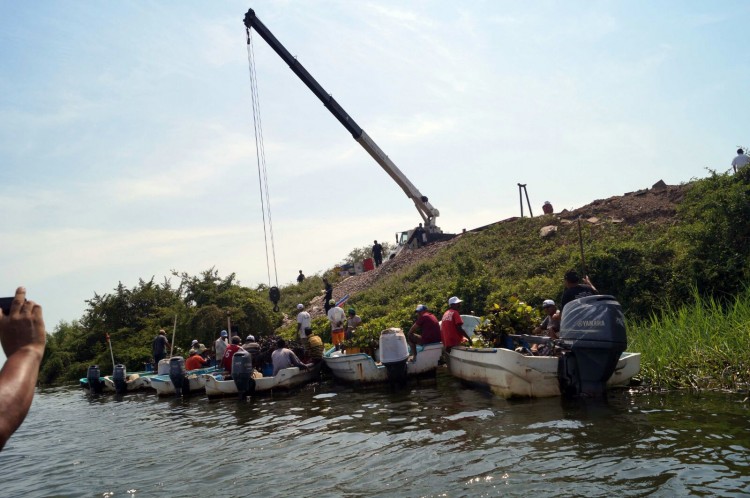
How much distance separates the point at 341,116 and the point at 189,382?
1865 centimetres

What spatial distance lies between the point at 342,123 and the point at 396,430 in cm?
2538

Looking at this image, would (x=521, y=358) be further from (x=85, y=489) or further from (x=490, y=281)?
(x=490, y=281)

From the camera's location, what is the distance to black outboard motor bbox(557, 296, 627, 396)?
10.4 meters

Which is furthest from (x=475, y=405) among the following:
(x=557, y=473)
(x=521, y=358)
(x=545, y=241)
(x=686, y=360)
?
(x=545, y=241)

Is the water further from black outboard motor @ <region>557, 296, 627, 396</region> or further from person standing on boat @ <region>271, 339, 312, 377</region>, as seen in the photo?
person standing on boat @ <region>271, 339, 312, 377</region>

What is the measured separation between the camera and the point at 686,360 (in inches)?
463

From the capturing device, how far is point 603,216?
29.8 m

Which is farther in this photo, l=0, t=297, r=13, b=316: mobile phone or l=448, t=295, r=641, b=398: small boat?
l=448, t=295, r=641, b=398: small boat

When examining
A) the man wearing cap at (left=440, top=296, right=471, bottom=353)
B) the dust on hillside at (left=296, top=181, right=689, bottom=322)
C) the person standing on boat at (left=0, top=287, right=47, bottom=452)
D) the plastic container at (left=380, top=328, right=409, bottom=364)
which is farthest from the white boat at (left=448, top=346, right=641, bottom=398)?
the dust on hillside at (left=296, top=181, right=689, bottom=322)

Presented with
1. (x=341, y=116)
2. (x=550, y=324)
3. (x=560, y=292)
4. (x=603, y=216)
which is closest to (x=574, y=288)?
(x=550, y=324)

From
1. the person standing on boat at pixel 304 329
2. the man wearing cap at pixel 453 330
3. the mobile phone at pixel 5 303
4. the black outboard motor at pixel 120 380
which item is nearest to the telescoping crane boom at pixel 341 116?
the person standing on boat at pixel 304 329

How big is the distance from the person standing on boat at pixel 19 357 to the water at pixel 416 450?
223 inches

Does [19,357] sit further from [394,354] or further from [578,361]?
[394,354]

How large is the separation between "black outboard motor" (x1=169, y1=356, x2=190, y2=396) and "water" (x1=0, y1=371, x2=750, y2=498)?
12.5 ft
